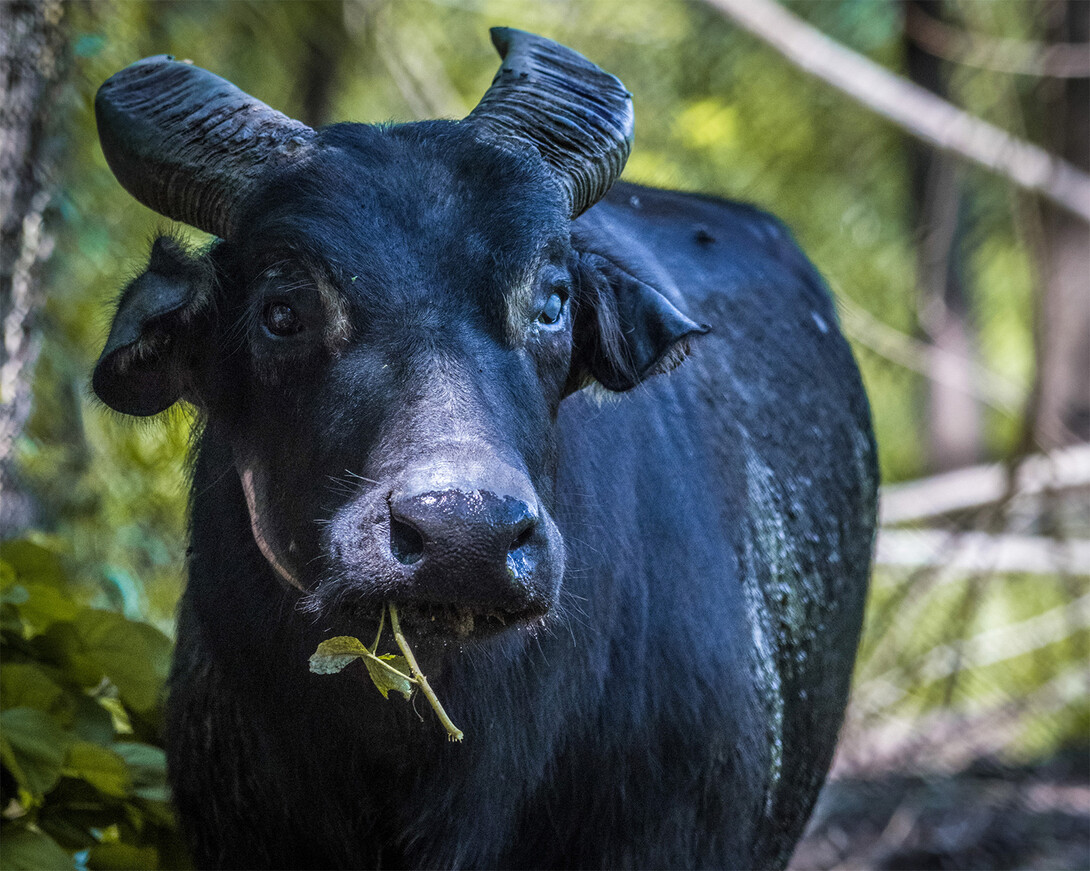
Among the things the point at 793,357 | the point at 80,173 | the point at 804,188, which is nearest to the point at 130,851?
Answer: the point at 793,357

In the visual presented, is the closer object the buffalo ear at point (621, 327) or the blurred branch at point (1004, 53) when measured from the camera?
the buffalo ear at point (621, 327)

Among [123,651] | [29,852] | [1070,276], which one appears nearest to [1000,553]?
[1070,276]

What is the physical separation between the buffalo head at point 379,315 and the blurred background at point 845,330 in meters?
0.30

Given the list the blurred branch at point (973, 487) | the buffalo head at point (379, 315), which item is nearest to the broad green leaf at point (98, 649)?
the buffalo head at point (379, 315)

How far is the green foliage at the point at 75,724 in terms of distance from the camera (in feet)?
11.5

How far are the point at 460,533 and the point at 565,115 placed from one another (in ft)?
4.77

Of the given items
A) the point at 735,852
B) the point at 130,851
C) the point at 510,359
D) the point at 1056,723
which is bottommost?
the point at 1056,723

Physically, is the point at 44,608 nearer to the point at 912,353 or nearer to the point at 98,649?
the point at 98,649

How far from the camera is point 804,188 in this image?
12.9 meters

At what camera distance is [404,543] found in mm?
2455

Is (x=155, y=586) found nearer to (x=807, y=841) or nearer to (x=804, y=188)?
(x=807, y=841)

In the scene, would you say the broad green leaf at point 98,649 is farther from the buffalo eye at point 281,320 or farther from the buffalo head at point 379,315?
the buffalo eye at point 281,320

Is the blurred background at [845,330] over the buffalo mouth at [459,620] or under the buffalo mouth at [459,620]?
under

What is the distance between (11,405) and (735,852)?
2.86 metres
